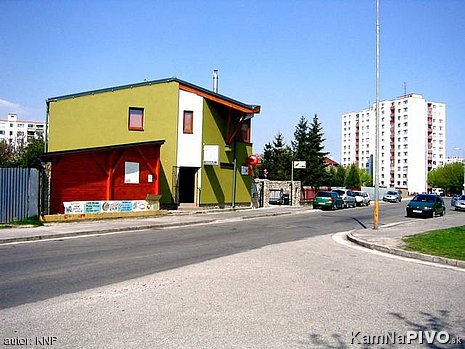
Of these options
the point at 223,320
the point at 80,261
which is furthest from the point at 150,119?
the point at 223,320

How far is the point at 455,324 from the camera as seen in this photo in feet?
20.0

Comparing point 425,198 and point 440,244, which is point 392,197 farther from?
point 440,244

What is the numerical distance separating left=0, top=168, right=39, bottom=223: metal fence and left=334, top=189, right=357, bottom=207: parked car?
28.0m

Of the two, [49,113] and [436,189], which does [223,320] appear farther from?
[436,189]

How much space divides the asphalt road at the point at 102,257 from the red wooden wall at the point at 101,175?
5.95m

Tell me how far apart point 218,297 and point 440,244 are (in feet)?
31.9

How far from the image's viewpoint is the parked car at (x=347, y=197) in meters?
41.6

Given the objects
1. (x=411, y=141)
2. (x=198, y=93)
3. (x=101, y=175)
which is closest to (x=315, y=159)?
(x=198, y=93)

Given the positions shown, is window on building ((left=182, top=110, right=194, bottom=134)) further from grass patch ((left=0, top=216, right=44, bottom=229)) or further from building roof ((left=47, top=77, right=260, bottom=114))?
grass patch ((left=0, top=216, right=44, bottom=229))

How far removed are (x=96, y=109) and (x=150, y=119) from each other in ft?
13.5

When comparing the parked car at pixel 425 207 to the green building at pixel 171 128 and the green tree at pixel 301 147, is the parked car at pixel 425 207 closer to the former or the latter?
the green building at pixel 171 128

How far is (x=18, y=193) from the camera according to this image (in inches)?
734

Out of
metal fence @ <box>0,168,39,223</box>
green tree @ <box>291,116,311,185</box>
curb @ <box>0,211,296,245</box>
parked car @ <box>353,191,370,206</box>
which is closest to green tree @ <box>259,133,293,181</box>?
green tree @ <box>291,116,311,185</box>

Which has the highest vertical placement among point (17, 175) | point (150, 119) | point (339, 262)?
point (150, 119)
